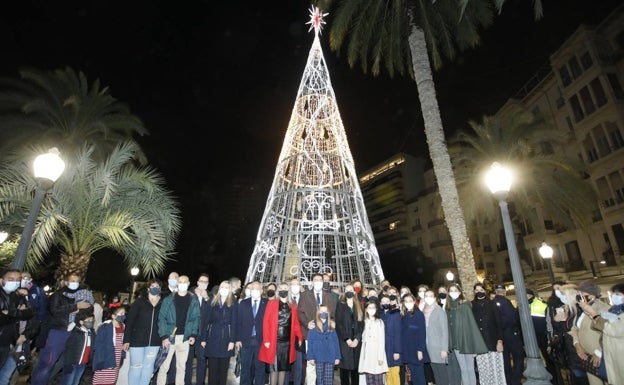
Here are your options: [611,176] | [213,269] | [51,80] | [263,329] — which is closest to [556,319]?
[263,329]

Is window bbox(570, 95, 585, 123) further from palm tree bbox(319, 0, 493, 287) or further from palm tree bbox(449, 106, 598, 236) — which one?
palm tree bbox(319, 0, 493, 287)

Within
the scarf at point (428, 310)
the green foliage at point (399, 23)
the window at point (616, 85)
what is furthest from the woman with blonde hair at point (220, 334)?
the window at point (616, 85)

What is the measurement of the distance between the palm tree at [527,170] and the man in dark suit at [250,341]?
49.2 ft

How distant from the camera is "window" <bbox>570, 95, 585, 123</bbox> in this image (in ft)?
84.7

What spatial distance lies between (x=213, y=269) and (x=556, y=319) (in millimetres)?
28890

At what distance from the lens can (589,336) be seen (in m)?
5.41

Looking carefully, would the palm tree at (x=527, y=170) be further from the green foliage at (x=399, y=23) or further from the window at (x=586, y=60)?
the window at (x=586, y=60)

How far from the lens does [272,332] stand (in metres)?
6.06

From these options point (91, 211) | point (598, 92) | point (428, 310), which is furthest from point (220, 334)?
point (598, 92)

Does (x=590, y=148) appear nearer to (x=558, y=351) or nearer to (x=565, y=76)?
(x=565, y=76)

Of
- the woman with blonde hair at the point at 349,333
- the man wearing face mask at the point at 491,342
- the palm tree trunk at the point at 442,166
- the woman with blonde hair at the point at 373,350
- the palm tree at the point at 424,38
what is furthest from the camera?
the palm tree at the point at 424,38

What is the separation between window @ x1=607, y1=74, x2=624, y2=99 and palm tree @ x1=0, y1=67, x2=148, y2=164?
2870 centimetres

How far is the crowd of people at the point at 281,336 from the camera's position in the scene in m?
5.56

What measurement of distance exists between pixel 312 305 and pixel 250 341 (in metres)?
1.24
